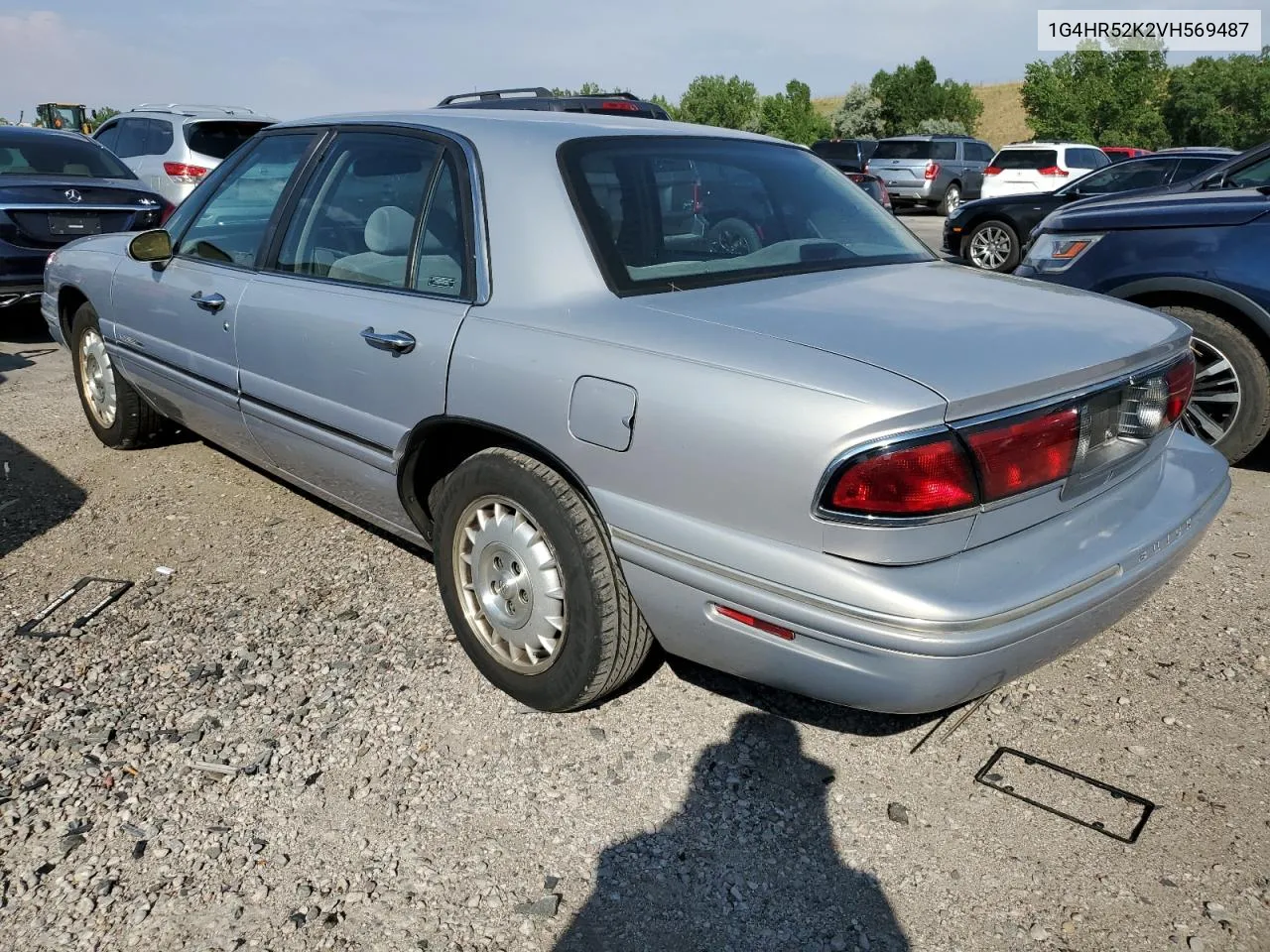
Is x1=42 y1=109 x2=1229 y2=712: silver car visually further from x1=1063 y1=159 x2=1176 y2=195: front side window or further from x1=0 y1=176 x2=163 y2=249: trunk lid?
x1=1063 y1=159 x2=1176 y2=195: front side window

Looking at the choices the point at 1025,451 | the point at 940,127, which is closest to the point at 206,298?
the point at 1025,451

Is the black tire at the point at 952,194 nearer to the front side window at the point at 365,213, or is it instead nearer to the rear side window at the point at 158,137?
the rear side window at the point at 158,137

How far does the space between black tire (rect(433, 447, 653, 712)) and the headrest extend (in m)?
0.76

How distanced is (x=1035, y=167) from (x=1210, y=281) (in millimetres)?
16813

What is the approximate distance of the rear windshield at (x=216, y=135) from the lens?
10.8 meters

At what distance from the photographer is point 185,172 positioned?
10742mm

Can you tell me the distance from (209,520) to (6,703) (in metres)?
1.46

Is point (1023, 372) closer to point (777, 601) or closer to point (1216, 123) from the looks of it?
point (777, 601)

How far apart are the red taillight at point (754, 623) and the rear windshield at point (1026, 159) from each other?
1989 centimetres

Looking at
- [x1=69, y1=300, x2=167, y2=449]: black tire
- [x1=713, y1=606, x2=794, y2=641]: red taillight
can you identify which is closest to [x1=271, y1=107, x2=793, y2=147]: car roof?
[x1=713, y1=606, x2=794, y2=641]: red taillight

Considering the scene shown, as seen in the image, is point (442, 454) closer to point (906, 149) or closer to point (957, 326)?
point (957, 326)

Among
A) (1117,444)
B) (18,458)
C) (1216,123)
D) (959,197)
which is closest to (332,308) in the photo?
(1117,444)

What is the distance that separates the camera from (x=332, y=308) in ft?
10.7

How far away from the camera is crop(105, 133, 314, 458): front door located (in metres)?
3.81
